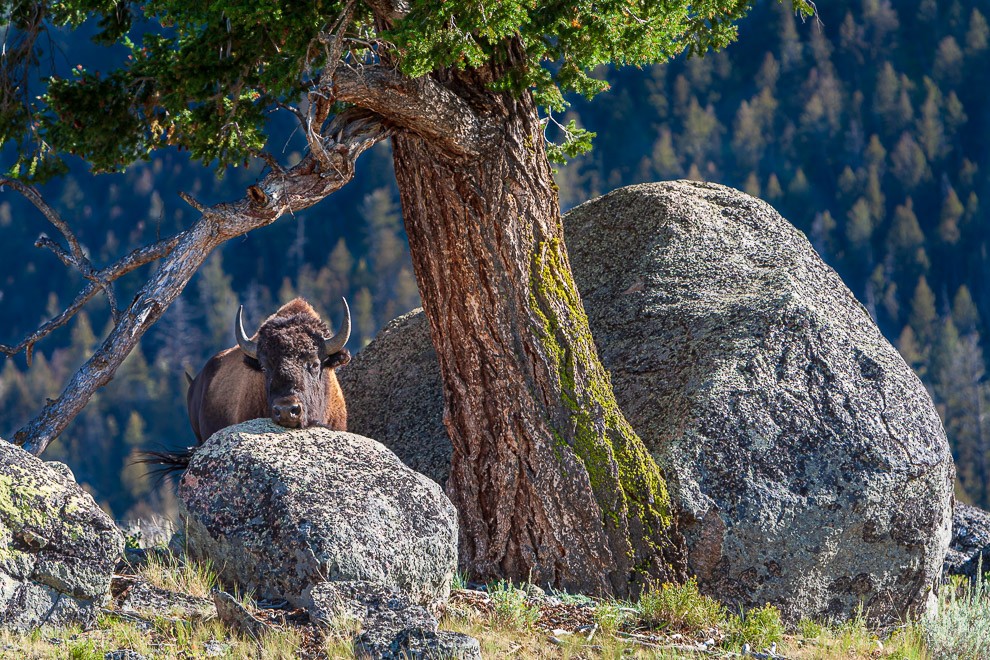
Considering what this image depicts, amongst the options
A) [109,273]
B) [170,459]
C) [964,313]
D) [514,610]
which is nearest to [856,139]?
[964,313]

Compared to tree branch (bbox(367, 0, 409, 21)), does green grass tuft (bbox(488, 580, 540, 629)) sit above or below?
below

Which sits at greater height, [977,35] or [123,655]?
[977,35]

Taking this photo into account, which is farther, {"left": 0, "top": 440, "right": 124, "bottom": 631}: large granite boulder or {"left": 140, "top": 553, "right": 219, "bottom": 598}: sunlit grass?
{"left": 140, "top": 553, "right": 219, "bottom": 598}: sunlit grass

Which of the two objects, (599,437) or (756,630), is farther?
(599,437)

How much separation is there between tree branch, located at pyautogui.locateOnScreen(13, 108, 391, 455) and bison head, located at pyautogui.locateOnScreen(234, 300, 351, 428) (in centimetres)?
134

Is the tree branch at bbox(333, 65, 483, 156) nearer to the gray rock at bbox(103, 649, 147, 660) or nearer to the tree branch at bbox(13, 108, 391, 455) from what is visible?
the tree branch at bbox(13, 108, 391, 455)

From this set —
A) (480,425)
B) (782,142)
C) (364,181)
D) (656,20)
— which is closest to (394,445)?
(480,425)

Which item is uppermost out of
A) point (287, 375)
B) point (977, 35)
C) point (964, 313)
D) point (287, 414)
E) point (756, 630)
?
point (977, 35)

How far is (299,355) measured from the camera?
33.6ft

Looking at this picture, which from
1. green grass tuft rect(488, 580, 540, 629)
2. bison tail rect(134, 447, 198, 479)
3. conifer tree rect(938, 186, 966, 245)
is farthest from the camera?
conifer tree rect(938, 186, 966, 245)

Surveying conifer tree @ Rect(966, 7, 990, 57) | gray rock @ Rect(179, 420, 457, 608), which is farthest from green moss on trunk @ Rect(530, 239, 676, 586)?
conifer tree @ Rect(966, 7, 990, 57)

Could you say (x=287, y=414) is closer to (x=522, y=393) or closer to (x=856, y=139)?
(x=522, y=393)

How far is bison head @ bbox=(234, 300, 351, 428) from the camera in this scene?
32.4 feet

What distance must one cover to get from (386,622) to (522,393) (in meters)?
2.75
